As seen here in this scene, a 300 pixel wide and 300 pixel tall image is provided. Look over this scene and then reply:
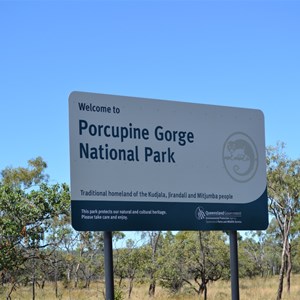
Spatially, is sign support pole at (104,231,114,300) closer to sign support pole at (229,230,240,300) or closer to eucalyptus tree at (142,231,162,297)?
sign support pole at (229,230,240,300)

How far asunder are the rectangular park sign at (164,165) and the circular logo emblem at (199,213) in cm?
1

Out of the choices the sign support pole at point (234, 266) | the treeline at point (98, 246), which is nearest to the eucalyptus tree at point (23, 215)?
the treeline at point (98, 246)

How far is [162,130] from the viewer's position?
700 cm

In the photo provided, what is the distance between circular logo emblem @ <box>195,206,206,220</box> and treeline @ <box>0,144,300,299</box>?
6.50 metres

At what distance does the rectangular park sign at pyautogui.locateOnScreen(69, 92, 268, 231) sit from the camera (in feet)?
21.1

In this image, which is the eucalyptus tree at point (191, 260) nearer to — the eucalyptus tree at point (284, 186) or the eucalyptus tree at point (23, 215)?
the eucalyptus tree at point (284, 186)

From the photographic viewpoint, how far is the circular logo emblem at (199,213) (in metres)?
7.10

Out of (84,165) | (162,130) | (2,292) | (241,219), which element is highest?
(162,130)

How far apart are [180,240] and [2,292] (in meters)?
10.4

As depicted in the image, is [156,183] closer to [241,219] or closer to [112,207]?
[112,207]

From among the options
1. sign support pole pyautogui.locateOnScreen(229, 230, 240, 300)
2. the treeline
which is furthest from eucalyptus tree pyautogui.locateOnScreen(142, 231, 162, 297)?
sign support pole pyautogui.locateOnScreen(229, 230, 240, 300)

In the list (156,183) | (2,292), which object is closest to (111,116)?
(156,183)

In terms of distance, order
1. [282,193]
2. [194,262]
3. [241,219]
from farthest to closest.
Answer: [194,262], [282,193], [241,219]

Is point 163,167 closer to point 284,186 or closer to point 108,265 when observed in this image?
point 108,265
